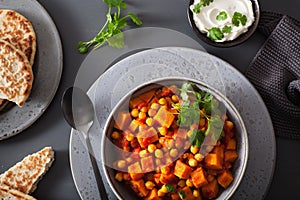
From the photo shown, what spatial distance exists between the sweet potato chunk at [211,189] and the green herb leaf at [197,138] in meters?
0.21

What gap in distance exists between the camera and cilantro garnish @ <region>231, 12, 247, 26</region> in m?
2.50

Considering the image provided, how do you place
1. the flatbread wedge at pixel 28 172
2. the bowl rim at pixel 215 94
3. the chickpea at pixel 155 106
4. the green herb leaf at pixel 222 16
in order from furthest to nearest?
the flatbread wedge at pixel 28 172 < the green herb leaf at pixel 222 16 < the chickpea at pixel 155 106 < the bowl rim at pixel 215 94

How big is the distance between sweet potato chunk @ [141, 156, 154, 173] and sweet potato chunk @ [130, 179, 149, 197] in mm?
65

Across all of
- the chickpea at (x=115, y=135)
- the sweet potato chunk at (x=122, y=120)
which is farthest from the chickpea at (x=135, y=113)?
the chickpea at (x=115, y=135)

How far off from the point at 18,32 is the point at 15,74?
24 centimetres

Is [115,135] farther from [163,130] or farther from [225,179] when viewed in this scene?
[225,179]

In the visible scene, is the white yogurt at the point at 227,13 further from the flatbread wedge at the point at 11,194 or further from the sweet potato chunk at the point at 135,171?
the flatbread wedge at the point at 11,194

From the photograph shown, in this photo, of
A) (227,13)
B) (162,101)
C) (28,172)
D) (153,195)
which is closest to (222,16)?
(227,13)

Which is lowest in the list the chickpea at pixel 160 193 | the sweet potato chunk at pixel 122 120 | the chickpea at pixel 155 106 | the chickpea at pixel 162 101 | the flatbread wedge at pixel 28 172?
the flatbread wedge at pixel 28 172

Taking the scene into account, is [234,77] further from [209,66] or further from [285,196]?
[285,196]

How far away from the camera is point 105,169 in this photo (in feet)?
7.69

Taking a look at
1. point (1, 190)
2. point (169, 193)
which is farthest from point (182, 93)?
point (1, 190)

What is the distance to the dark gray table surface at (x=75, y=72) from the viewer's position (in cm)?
261

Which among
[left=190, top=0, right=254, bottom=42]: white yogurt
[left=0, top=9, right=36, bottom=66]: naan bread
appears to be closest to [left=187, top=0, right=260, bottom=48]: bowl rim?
[left=190, top=0, right=254, bottom=42]: white yogurt
